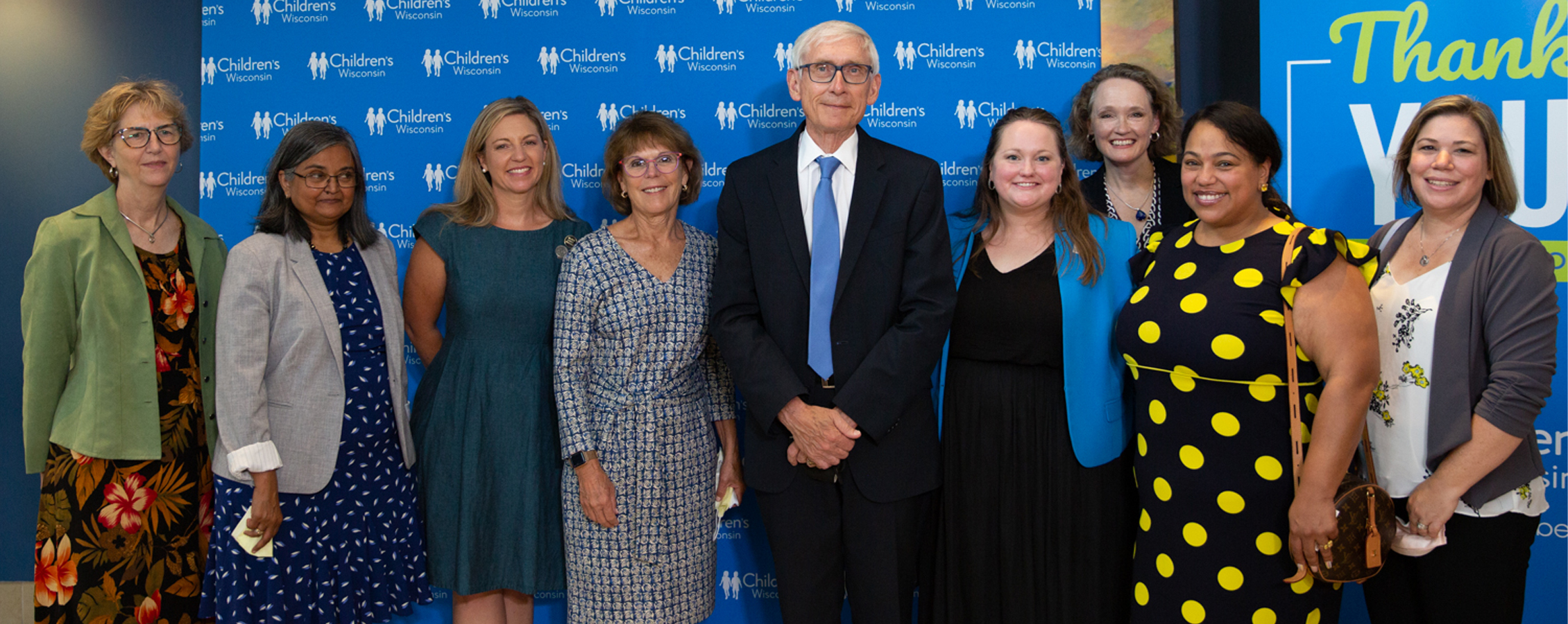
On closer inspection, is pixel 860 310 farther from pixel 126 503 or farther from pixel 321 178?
pixel 126 503

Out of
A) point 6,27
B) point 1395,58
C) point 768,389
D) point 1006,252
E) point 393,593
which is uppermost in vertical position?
point 6,27

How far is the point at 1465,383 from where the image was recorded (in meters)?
1.97

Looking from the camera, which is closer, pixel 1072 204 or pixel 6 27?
pixel 1072 204

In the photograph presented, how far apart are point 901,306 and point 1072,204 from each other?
0.56 metres

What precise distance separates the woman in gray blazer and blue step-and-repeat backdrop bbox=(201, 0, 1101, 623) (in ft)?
2.62

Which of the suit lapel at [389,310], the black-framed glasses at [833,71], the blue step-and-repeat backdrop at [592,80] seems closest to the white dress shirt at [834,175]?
the black-framed glasses at [833,71]

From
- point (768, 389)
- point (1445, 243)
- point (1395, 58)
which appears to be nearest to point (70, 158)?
point (768, 389)

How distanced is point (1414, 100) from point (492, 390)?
3151 millimetres

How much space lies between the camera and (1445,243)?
6.82ft

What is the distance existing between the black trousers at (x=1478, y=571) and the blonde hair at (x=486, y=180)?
2522 mm

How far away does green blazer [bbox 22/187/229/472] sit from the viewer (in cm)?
227

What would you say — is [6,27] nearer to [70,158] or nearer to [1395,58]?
[70,158]

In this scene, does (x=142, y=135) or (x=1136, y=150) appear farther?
(x=1136, y=150)

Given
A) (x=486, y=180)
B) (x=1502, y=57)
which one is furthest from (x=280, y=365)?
(x=1502, y=57)
